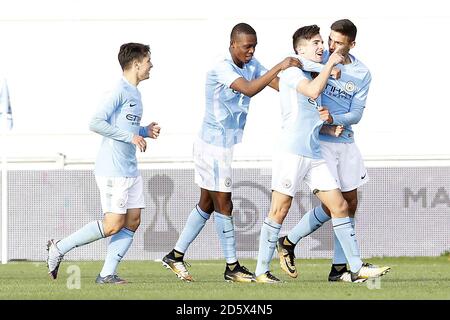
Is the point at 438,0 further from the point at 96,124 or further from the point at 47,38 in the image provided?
the point at 96,124

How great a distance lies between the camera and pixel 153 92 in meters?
24.7

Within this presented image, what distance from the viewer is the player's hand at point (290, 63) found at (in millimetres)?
12062

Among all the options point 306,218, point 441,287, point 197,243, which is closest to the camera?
point 441,287

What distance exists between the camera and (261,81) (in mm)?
12172

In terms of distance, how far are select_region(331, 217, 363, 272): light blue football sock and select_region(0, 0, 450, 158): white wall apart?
1186 centimetres

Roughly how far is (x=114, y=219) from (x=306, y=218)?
162 centimetres

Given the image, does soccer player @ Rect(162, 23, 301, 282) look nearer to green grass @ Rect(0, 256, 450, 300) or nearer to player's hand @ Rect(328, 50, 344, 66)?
green grass @ Rect(0, 256, 450, 300)

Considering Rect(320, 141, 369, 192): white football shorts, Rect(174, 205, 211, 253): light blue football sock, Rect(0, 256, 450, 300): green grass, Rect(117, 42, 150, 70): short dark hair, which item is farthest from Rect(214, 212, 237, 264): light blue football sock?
Rect(117, 42, 150, 70): short dark hair

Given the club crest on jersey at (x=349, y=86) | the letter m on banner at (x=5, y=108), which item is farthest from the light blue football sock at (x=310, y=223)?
the letter m on banner at (x=5, y=108)

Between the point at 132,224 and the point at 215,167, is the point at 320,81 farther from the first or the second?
the point at 132,224

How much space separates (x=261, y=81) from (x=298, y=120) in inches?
17.6

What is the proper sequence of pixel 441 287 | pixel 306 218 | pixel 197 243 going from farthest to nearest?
pixel 197 243 < pixel 306 218 < pixel 441 287

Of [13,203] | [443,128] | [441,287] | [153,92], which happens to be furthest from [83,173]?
[441,287]

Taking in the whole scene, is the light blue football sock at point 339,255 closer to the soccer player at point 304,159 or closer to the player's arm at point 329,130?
the soccer player at point 304,159
